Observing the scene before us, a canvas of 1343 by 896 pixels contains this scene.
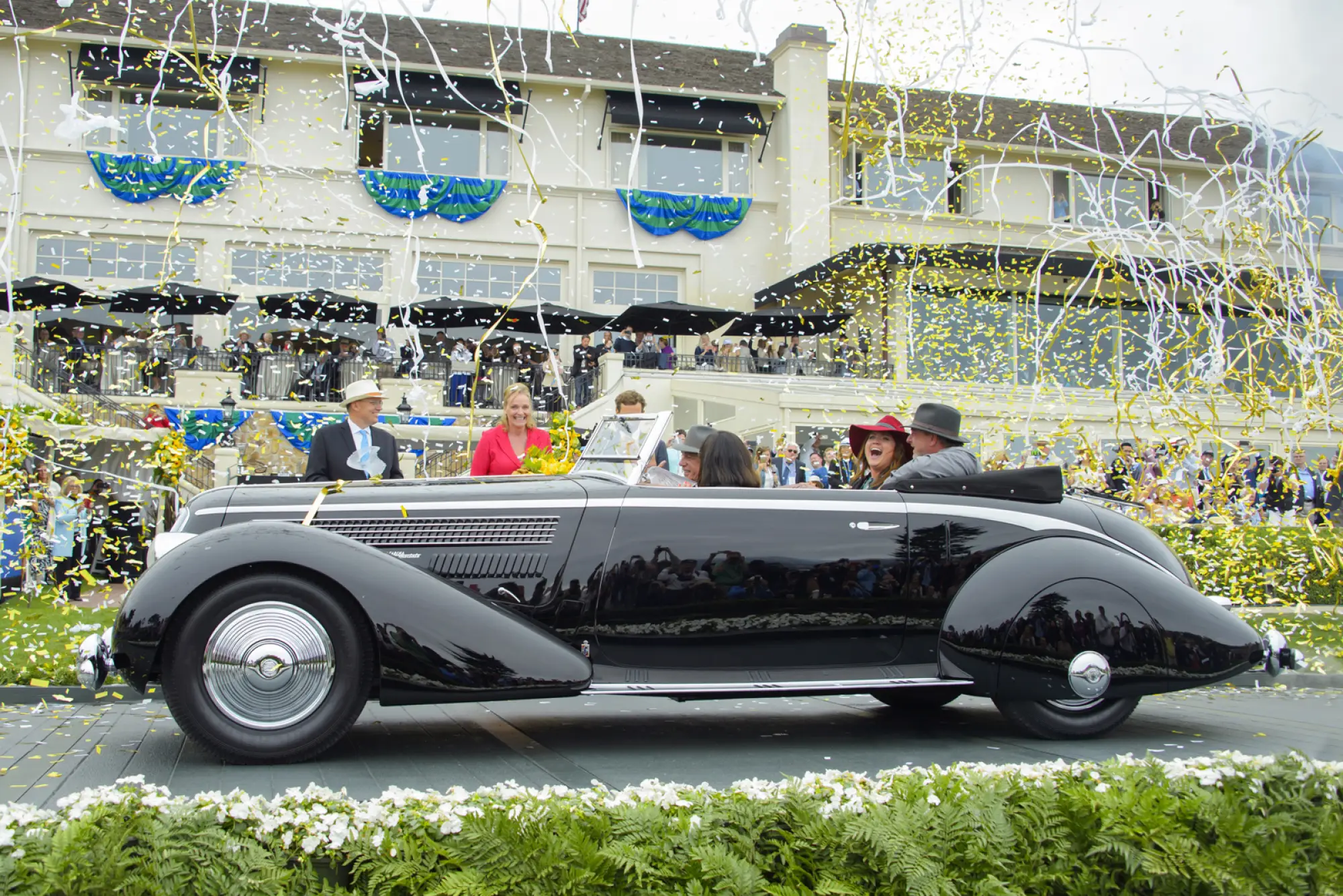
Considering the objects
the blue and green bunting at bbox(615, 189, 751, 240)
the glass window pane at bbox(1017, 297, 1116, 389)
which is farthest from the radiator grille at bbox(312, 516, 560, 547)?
the blue and green bunting at bbox(615, 189, 751, 240)

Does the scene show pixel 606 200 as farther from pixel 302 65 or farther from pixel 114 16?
pixel 114 16

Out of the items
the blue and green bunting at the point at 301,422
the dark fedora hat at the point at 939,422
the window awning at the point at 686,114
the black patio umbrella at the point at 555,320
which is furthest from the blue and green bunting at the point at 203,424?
the dark fedora hat at the point at 939,422

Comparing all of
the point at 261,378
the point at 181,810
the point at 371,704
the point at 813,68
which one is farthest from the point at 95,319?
the point at 181,810

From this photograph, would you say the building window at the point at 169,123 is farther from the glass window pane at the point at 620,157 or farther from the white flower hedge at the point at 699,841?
the white flower hedge at the point at 699,841

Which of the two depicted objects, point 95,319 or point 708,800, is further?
point 95,319

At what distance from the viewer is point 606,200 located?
103 ft

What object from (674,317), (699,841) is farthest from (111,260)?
(699,841)

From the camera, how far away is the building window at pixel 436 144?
2973 centimetres

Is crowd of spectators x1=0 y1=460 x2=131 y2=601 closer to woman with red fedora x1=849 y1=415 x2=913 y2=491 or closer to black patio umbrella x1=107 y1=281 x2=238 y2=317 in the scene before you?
woman with red fedora x1=849 y1=415 x2=913 y2=491

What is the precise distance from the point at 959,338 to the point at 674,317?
7.97 metres

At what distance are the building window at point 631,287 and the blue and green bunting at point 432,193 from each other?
377cm

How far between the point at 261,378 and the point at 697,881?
24.2m

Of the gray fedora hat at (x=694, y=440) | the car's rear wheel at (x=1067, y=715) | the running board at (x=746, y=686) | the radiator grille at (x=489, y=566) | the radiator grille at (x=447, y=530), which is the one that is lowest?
the car's rear wheel at (x=1067, y=715)

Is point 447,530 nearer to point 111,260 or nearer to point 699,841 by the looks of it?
point 699,841
